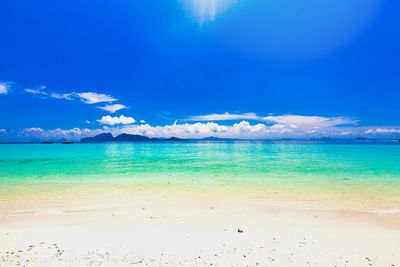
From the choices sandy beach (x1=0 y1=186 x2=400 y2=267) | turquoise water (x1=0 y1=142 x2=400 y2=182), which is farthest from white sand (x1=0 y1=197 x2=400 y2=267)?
turquoise water (x1=0 y1=142 x2=400 y2=182)

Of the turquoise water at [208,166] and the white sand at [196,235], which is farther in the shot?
the turquoise water at [208,166]

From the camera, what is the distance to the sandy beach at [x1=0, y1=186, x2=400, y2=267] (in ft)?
19.1

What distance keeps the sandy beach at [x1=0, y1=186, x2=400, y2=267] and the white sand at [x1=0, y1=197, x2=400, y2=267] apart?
0.07 ft

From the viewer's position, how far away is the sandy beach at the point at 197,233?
5.84 m

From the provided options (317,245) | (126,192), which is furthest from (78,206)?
(317,245)

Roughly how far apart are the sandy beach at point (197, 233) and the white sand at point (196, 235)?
2cm

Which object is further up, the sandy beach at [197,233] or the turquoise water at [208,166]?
the turquoise water at [208,166]

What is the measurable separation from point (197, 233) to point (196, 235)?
19 centimetres

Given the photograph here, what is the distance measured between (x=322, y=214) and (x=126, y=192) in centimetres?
949

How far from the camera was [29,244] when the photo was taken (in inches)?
259

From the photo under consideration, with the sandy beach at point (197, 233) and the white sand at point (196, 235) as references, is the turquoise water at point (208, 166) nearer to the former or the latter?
the sandy beach at point (197, 233)

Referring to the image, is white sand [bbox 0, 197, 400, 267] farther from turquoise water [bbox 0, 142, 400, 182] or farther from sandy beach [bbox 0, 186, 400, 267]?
turquoise water [bbox 0, 142, 400, 182]

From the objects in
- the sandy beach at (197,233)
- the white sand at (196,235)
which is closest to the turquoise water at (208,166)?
the sandy beach at (197,233)

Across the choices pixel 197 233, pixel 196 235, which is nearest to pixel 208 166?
pixel 197 233
